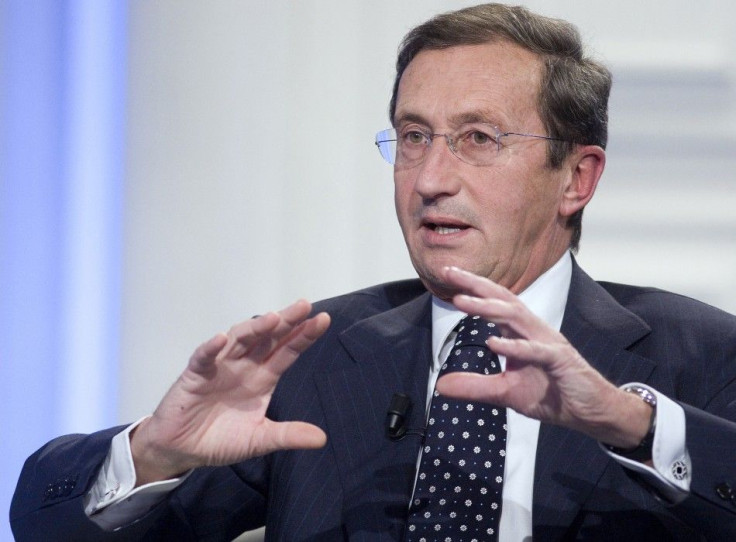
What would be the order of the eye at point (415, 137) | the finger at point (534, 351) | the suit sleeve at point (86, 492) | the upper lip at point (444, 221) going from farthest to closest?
1. the eye at point (415, 137)
2. the upper lip at point (444, 221)
3. the suit sleeve at point (86, 492)
4. the finger at point (534, 351)

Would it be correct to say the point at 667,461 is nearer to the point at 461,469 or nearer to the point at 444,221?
the point at 461,469

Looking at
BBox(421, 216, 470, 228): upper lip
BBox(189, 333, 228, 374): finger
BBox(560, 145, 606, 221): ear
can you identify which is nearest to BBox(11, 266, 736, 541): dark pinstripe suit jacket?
BBox(560, 145, 606, 221): ear

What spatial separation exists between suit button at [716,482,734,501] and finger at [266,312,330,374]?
2.08ft

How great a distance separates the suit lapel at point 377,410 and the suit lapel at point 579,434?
247 mm

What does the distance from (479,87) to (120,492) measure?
3.37ft

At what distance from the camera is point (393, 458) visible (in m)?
1.92

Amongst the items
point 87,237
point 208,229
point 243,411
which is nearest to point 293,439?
point 243,411

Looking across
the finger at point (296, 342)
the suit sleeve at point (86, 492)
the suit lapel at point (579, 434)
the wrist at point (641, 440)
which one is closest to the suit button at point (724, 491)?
the wrist at point (641, 440)

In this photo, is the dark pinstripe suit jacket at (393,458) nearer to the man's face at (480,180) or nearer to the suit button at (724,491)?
the suit button at (724,491)

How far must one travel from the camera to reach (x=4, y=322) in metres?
2.68

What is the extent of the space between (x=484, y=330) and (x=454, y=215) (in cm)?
23

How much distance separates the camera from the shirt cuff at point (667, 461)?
4.97ft

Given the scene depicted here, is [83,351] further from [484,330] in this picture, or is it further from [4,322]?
[484,330]

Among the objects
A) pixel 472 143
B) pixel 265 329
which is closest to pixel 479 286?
pixel 265 329
